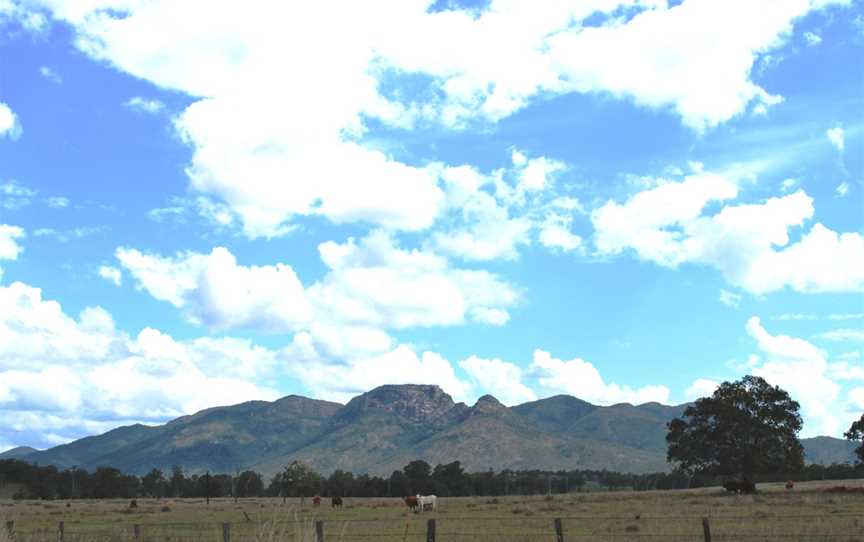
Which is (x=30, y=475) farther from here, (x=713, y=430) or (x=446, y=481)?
(x=713, y=430)

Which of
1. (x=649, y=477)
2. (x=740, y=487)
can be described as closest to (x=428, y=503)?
(x=740, y=487)

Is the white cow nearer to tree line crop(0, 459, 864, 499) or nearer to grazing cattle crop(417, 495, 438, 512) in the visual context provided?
grazing cattle crop(417, 495, 438, 512)

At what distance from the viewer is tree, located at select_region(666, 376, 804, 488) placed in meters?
84.1

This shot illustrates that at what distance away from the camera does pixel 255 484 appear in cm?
18312

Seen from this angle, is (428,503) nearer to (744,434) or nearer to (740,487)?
(740,487)

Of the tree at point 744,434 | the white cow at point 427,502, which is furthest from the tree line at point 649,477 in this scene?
the white cow at point 427,502

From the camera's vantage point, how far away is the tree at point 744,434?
276 ft

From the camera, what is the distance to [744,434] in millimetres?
85312

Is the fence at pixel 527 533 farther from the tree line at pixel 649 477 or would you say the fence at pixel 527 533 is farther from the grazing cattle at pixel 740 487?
the grazing cattle at pixel 740 487

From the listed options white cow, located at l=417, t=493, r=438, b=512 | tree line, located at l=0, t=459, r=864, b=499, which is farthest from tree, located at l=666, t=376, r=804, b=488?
tree line, located at l=0, t=459, r=864, b=499

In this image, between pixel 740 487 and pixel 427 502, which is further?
pixel 740 487

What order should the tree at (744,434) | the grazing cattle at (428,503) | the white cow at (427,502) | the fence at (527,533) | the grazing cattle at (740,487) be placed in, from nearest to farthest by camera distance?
the fence at (527,533) → the white cow at (427,502) → the grazing cattle at (428,503) → the grazing cattle at (740,487) → the tree at (744,434)

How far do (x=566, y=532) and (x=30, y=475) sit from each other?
162 metres

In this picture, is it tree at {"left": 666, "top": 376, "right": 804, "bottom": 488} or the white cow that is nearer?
the white cow
